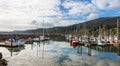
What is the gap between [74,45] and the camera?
80.8 m

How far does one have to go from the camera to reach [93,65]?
120 ft

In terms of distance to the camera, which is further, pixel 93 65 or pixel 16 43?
pixel 16 43

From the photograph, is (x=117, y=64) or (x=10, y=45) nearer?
(x=117, y=64)

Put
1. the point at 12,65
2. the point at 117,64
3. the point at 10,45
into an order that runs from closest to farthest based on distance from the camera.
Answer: the point at 12,65, the point at 117,64, the point at 10,45

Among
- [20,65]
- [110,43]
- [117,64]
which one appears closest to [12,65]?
[20,65]

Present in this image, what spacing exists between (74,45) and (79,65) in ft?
145

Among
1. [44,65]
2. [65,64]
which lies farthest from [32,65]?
[65,64]

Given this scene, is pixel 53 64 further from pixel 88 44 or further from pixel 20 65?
pixel 88 44

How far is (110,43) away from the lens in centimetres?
8181

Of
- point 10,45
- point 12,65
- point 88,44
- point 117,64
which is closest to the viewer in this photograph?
point 12,65

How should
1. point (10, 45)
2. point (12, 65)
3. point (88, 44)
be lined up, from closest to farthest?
point (12, 65)
point (10, 45)
point (88, 44)

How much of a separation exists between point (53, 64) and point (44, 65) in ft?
5.71

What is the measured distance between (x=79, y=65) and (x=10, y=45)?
40515 mm

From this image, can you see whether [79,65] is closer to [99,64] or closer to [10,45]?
[99,64]
